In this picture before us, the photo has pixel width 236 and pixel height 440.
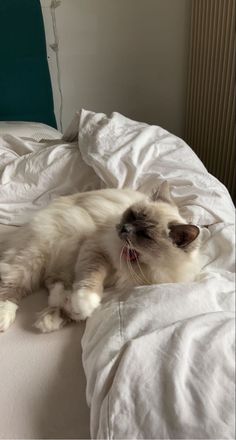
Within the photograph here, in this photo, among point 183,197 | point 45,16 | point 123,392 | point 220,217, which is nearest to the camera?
point 123,392

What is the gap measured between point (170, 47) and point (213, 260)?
8.12 feet

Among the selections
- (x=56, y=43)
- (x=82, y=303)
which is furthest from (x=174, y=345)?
(x=56, y=43)

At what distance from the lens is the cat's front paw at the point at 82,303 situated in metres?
1.02

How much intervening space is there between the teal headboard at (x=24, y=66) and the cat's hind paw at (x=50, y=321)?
215 centimetres

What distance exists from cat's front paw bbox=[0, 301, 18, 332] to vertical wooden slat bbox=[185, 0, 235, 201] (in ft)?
6.21

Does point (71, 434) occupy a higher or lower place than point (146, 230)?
lower

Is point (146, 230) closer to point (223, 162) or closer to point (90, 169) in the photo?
point (90, 169)

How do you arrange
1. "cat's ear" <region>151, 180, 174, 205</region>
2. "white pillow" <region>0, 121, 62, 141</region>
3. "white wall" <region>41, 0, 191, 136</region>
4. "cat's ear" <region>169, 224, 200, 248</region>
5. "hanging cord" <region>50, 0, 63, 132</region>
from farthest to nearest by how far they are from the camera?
1. "white wall" <region>41, 0, 191, 136</region>
2. "hanging cord" <region>50, 0, 63, 132</region>
3. "white pillow" <region>0, 121, 62, 141</region>
4. "cat's ear" <region>151, 180, 174, 205</region>
5. "cat's ear" <region>169, 224, 200, 248</region>

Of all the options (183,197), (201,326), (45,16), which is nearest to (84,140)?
(183,197)

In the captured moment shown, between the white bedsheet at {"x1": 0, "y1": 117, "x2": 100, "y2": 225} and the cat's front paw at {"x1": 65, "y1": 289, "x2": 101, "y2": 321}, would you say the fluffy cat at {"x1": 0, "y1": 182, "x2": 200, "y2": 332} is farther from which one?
the white bedsheet at {"x1": 0, "y1": 117, "x2": 100, "y2": 225}

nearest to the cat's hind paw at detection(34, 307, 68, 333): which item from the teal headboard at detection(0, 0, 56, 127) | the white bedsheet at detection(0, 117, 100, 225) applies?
the white bedsheet at detection(0, 117, 100, 225)

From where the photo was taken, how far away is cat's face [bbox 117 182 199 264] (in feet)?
3.53

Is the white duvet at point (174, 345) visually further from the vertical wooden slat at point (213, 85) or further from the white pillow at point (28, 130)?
the vertical wooden slat at point (213, 85)

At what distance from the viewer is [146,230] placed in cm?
113
